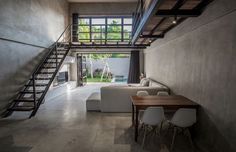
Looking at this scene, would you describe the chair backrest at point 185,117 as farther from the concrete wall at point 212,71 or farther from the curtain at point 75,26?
the curtain at point 75,26

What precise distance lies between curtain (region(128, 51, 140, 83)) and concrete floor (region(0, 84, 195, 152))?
5627mm

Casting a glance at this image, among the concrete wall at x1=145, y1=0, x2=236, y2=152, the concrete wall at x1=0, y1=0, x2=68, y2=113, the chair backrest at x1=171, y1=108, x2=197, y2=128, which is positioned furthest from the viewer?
the concrete wall at x1=0, y1=0, x2=68, y2=113

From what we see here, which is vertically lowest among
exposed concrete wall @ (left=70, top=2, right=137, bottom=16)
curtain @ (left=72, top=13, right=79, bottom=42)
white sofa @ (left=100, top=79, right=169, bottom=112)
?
white sofa @ (left=100, top=79, right=169, bottom=112)

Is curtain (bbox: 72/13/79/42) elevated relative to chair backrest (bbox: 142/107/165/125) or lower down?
elevated

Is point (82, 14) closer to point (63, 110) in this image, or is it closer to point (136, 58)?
point (136, 58)

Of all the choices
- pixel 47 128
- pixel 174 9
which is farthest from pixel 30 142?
pixel 174 9

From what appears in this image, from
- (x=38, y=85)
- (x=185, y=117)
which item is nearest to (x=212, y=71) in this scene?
(x=185, y=117)

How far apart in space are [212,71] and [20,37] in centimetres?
503

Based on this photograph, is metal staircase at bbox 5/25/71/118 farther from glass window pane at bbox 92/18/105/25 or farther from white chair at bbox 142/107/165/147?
white chair at bbox 142/107/165/147

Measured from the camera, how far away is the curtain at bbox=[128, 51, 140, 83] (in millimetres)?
10352

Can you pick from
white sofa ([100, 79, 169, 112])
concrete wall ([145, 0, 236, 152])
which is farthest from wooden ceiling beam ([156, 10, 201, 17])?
white sofa ([100, 79, 169, 112])

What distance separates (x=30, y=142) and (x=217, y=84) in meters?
3.44

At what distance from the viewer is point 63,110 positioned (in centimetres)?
548

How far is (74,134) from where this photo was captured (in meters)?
3.62
